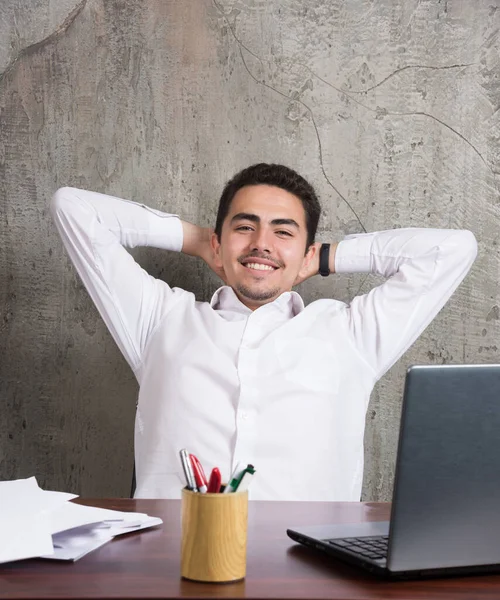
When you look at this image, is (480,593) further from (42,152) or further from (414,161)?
(42,152)

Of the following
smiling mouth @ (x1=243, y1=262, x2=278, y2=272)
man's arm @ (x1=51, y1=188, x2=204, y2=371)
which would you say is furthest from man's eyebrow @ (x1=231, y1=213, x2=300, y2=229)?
man's arm @ (x1=51, y1=188, x2=204, y2=371)

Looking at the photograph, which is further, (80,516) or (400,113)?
(400,113)

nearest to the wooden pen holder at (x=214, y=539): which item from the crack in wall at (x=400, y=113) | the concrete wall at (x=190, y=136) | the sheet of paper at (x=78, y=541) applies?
the sheet of paper at (x=78, y=541)

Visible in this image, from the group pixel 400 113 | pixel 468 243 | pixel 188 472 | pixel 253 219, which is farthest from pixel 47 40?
pixel 188 472

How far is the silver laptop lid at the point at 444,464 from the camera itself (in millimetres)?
906

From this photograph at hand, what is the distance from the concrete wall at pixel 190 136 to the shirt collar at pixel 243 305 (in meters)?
0.40

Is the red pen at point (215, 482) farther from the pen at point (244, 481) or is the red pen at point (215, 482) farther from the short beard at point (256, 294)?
the short beard at point (256, 294)

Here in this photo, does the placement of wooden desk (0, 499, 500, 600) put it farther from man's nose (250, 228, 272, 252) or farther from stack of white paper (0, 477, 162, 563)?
man's nose (250, 228, 272, 252)

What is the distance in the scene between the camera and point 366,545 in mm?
1052

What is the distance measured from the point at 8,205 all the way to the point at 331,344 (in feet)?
3.83

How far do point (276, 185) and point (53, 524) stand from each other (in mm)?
1401

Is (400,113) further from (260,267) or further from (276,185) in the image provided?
(260,267)

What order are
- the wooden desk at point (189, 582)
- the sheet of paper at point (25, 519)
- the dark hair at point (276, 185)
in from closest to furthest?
the wooden desk at point (189, 582) → the sheet of paper at point (25, 519) → the dark hair at point (276, 185)

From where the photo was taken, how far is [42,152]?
2.52m
